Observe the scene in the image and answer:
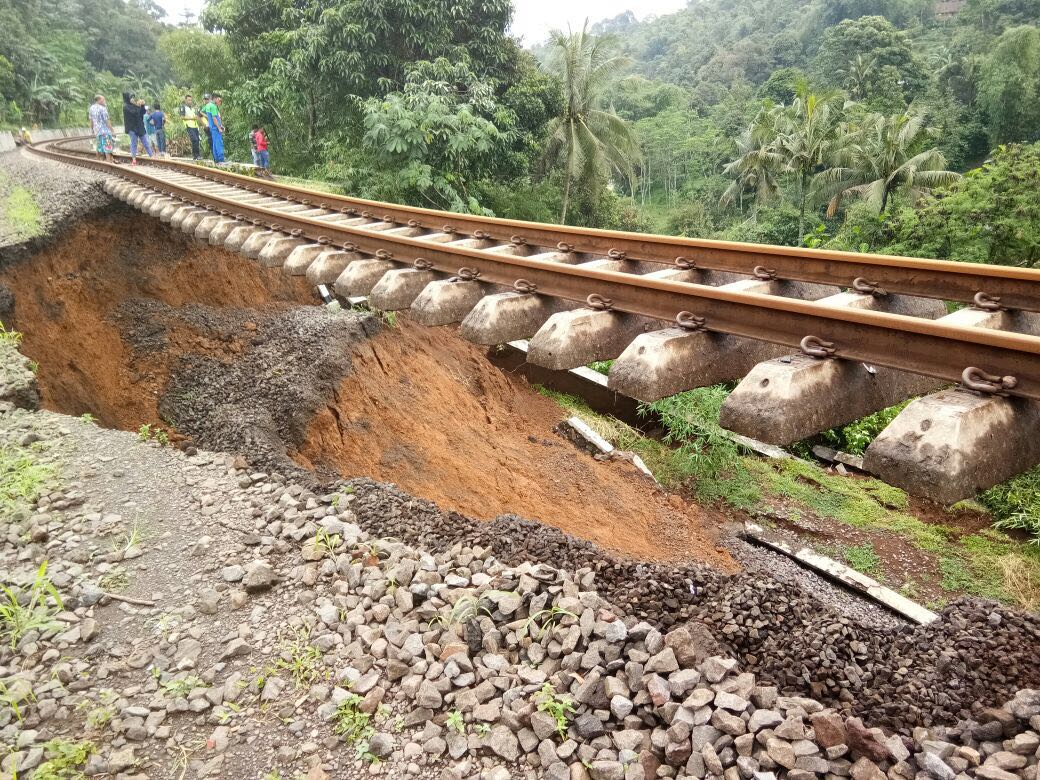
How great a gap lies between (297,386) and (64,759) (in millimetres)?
4366

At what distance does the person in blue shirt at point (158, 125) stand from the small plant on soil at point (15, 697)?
732 inches

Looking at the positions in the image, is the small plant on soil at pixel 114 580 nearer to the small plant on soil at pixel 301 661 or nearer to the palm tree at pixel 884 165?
the small plant on soil at pixel 301 661

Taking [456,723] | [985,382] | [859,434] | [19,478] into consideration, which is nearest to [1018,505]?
[859,434]

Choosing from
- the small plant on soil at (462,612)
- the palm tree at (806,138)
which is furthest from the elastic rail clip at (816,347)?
the palm tree at (806,138)

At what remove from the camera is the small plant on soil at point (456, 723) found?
2.77 metres

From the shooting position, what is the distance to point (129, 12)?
2618 inches

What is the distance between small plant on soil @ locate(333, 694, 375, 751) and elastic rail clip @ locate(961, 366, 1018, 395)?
8.81 ft

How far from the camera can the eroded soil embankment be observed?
6.52m

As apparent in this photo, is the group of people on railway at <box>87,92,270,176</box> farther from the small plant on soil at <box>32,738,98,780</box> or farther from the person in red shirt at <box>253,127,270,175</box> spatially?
the small plant on soil at <box>32,738,98,780</box>

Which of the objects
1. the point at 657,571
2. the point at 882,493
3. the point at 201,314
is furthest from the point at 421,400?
the point at 882,493

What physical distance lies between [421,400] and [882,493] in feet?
21.2

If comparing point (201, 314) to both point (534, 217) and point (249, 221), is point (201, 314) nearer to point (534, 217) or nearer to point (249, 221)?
point (249, 221)

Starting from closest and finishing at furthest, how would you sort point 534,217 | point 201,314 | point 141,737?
point 141,737, point 201,314, point 534,217

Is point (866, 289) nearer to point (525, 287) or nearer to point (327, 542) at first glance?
point (525, 287)
